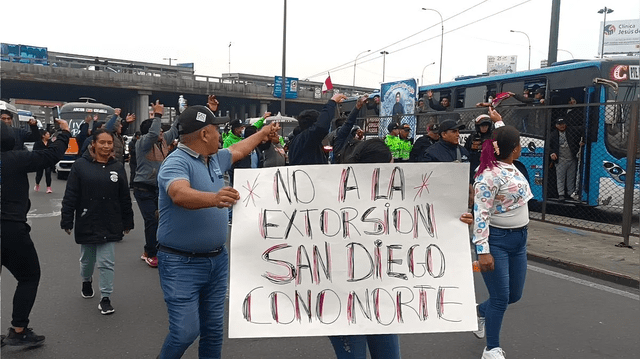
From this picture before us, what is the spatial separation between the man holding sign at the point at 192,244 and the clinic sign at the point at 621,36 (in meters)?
70.7

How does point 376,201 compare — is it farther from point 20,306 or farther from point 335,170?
point 20,306

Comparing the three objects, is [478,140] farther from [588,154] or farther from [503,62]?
[503,62]

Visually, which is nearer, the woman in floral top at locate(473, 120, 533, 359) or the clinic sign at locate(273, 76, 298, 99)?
the woman in floral top at locate(473, 120, 533, 359)

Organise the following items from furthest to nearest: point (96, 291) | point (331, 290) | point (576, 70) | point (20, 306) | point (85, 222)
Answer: point (576, 70) < point (96, 291) < point (85, 222) < point (20, 306) < point (331, 290)

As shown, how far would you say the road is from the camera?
399cm

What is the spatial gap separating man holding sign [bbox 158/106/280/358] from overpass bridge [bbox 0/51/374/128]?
3571 cm

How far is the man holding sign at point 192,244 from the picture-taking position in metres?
2.88

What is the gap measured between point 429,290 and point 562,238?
6372 millimetres

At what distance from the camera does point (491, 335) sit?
370cm

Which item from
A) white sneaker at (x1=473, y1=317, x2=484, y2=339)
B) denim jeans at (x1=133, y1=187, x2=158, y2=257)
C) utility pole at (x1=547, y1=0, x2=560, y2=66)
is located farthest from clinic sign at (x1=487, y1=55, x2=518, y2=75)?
white sneaker at (x1=473, y1=317, x2=484, y2=339)

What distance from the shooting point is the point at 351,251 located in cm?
285

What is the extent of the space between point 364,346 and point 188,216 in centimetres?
116

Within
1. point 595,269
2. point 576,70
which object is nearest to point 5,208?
point 595,269

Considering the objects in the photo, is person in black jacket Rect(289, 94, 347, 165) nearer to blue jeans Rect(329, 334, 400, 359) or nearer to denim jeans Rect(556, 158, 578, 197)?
blue jeans Rect(329, 334, 400, 359)
